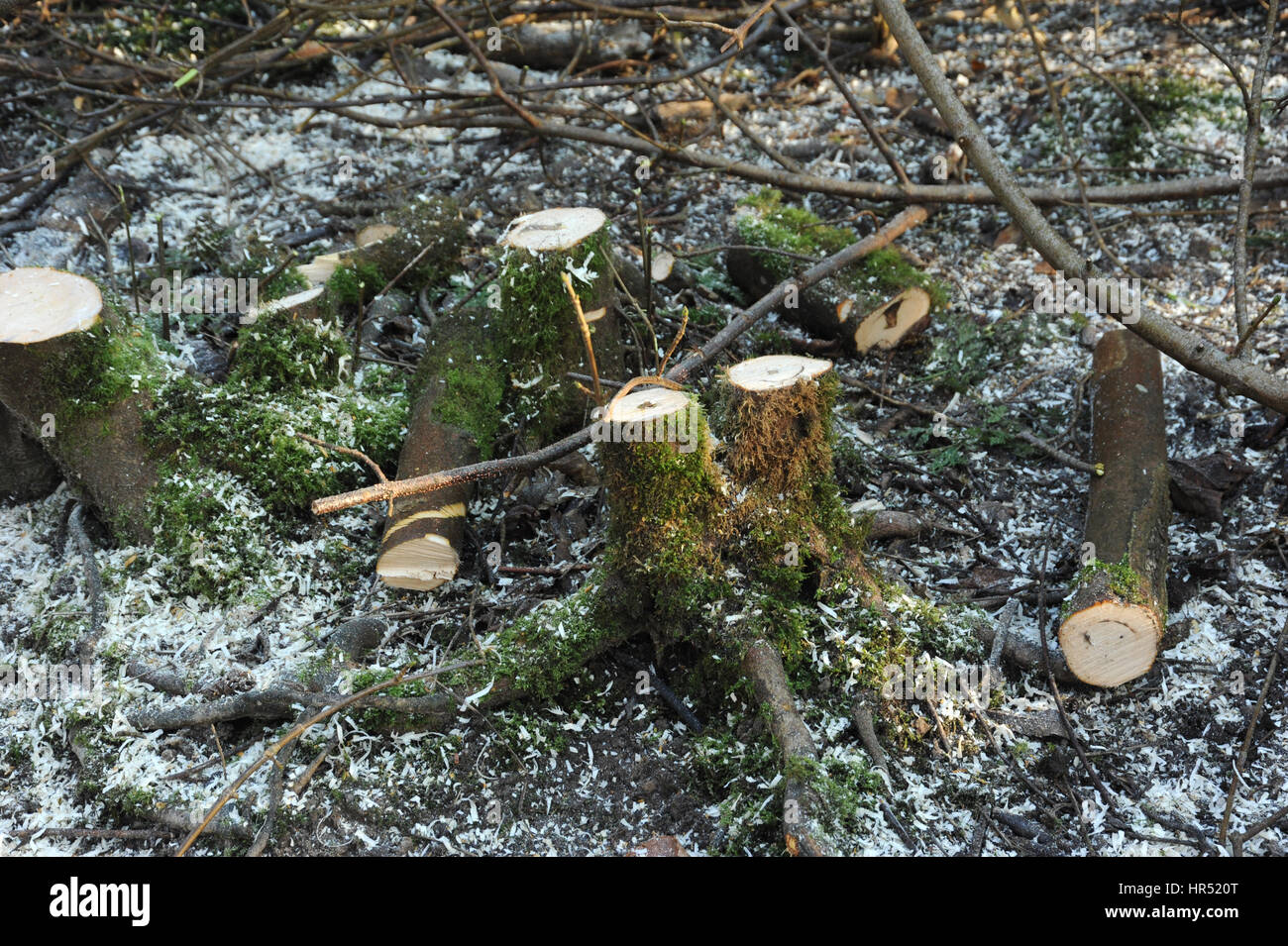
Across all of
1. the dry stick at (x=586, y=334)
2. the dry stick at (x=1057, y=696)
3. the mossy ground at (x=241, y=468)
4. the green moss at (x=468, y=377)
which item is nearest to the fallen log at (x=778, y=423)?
the dry stick at (x=586, y=334)

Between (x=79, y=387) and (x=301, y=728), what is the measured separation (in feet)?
5.40

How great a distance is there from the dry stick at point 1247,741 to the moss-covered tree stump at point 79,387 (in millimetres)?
3766

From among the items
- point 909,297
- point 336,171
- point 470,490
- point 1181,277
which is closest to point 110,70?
point 336,171

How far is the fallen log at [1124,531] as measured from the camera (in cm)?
311

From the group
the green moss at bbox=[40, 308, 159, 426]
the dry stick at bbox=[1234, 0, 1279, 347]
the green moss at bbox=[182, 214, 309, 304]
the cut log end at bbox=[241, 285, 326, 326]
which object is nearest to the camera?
the dry stick at bbox=[1234, 0, 1279, 347]

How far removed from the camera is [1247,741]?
300cm

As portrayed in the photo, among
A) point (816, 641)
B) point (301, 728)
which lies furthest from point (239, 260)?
point (816, 641)

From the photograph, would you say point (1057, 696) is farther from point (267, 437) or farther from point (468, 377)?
point (267, 437)

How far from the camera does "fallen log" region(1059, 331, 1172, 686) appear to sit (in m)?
3.11

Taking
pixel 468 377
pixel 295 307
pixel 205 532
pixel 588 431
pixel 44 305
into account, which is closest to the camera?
pixel 588 431

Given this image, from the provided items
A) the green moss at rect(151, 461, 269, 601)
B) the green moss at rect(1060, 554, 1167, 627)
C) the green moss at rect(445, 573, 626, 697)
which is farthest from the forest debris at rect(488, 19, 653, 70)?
the green moss at rect(1060, 554, 1167, 627)

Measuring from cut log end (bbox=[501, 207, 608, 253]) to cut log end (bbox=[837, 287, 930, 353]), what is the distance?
1.43 m

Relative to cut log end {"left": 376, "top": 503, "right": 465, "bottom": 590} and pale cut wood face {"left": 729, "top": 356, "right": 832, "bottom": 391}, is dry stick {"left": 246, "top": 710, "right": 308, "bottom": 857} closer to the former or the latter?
cut log end {"left": 376, "top": 503, "right": 465, "bottom": 590}

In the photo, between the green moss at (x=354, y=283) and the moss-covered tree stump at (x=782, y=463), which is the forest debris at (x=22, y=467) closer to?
the green moss at (x=354, y=283)
